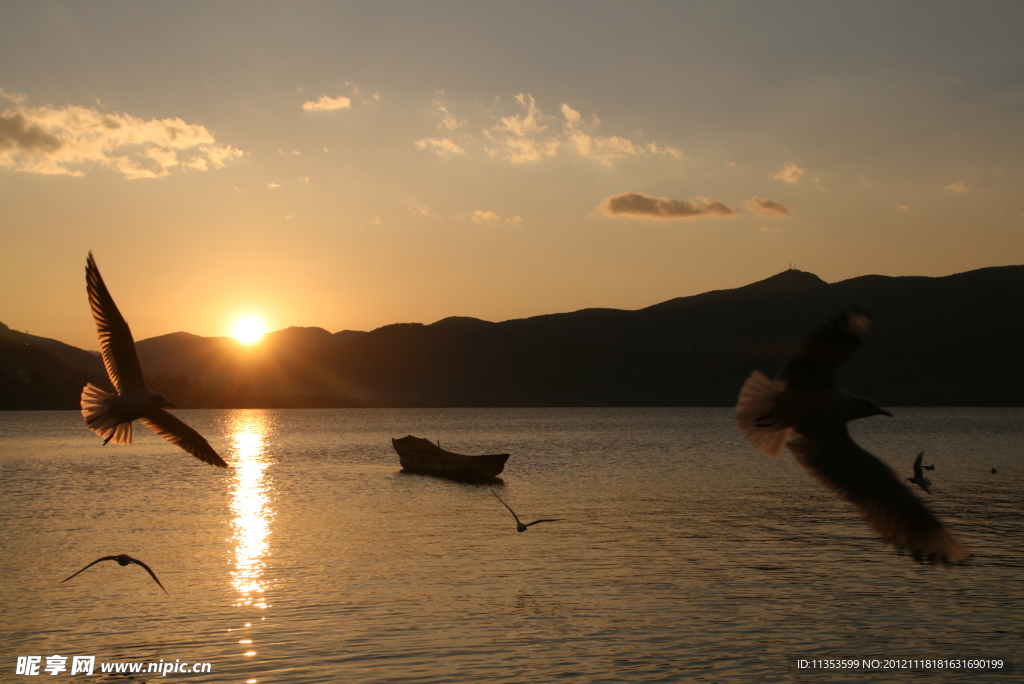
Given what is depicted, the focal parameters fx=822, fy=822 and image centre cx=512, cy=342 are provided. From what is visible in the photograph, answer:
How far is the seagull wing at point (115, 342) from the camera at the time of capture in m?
12.5

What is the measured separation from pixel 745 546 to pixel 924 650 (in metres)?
13.1

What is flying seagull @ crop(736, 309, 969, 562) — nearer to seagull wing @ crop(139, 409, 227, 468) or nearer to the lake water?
seagull wing @ crop(139, 409, 227, 468)

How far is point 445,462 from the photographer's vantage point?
6481 centimetres

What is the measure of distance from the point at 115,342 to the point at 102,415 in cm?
117

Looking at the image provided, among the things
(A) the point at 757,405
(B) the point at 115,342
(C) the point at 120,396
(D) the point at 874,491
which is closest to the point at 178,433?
(C) the point at 120,396

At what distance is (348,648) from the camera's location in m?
21.2

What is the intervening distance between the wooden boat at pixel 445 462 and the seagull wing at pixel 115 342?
48.3m

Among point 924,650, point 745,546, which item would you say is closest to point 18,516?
point 745,546

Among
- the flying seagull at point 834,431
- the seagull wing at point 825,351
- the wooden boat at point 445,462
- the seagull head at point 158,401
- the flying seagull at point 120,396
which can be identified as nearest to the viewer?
the seagull wing at point 825,351

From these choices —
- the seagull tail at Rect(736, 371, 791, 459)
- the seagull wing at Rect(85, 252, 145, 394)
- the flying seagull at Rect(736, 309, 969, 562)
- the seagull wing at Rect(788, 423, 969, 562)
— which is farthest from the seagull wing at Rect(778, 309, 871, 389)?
the seagull wing at Rect(85, 252, 145, 394)

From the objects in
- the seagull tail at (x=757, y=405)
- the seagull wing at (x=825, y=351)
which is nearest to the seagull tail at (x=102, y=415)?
the seagull tail at (x=757, y=405)

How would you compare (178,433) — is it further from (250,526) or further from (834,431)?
(250,526)

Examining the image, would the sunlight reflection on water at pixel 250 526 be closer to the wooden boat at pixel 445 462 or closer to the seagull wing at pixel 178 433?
the wooden boat at pixel 445 462

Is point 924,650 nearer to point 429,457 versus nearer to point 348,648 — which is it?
point 348,648
